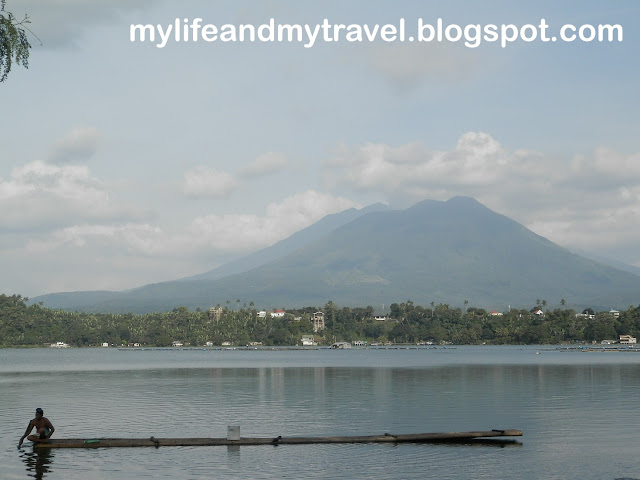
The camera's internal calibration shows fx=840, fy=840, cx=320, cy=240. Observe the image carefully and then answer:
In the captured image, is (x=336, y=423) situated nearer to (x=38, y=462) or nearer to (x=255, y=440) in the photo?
(x=255, y=440)

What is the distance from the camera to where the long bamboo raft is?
47.5 m

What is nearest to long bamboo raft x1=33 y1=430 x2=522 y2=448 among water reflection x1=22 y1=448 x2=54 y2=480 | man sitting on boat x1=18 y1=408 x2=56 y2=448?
man sitting on boat x1=18 y1=408 x2=56 y2=448

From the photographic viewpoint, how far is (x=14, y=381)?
396ft

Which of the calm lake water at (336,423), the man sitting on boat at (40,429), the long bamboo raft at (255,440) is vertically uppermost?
the man sitting on boat at (40,429)

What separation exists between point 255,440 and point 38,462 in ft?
39.2

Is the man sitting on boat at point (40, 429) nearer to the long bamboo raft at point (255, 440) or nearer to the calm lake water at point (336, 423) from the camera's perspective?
the long bamboo raft at point (255, 440)

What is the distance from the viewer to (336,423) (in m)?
61.8

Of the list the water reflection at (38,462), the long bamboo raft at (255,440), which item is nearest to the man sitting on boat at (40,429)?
the long bamboo raft at (255,440)

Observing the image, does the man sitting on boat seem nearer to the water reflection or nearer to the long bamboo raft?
the long bamboo raft

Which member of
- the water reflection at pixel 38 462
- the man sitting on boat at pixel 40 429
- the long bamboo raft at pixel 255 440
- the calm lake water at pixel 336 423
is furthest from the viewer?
the man sitting on boat at pixel 40 429

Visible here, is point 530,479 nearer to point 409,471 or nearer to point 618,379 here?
point 409,471

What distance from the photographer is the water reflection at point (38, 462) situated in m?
41.4

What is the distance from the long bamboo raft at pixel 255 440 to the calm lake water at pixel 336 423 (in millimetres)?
421

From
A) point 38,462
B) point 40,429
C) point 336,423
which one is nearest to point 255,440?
point 38,462
